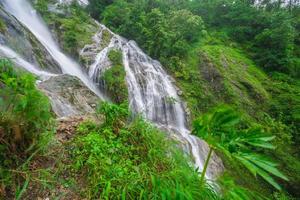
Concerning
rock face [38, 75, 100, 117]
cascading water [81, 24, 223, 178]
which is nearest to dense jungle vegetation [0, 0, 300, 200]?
cascading water [81, 24, 223, 178]

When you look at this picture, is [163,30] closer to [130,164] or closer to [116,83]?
[116,83]

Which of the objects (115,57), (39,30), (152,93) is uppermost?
(39,30)

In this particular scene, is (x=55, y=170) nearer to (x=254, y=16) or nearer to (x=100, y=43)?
(x=100, y=43)

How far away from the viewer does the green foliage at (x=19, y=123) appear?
2223 millimetres

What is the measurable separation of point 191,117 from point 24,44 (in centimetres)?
675

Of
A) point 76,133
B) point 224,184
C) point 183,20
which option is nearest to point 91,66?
point 183,20

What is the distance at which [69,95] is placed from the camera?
260 inches

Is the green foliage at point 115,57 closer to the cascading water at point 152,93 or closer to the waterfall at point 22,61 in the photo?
the cascading water at point 152,93

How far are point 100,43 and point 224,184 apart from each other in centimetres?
1179

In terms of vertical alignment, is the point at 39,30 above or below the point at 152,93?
above

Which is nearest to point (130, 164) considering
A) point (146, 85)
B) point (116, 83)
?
point (116, 83)

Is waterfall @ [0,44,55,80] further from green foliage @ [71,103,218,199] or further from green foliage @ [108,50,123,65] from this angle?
green foliage @ [71,103,218,199]

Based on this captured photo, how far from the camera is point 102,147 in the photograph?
2732 mm

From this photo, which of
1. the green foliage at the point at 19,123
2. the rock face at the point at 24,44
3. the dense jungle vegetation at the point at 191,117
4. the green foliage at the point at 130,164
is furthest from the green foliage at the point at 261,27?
the green foliage at the point at 19,123
